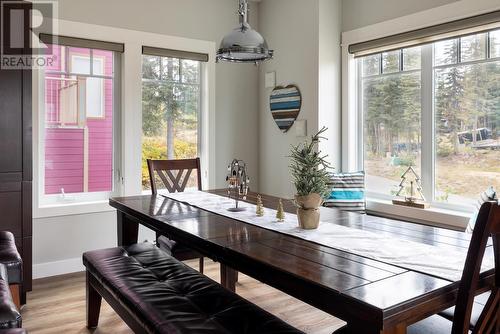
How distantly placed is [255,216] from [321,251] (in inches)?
28.9

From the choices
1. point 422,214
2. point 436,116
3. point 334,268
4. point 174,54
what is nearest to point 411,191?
point 422,214

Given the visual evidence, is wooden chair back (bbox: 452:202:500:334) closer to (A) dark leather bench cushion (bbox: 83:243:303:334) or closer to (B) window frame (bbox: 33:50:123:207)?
(A) dark leather bench cushion (bbox: 83:243:303:334)

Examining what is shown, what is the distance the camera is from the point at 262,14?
4.54m

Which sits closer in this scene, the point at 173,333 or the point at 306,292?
the point at 306,292

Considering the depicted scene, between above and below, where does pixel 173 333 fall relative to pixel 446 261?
below

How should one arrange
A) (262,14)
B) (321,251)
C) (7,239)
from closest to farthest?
(321,251) → (7,239) → (262,14)

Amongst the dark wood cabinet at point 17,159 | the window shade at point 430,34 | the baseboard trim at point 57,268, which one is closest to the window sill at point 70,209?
the baseboard trim at point 57,268

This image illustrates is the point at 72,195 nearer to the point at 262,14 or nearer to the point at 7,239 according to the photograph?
the point at 7,239

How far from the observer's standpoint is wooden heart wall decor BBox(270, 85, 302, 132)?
4.14m

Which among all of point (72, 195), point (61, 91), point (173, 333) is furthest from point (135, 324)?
point (61, 91)

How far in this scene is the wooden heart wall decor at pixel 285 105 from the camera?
4137 millimetres

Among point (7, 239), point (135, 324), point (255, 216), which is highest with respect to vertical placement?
point (255, 216)

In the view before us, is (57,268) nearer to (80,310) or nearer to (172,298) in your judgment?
(80,310)

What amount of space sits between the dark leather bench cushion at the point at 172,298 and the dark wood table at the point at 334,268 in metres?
0.22
